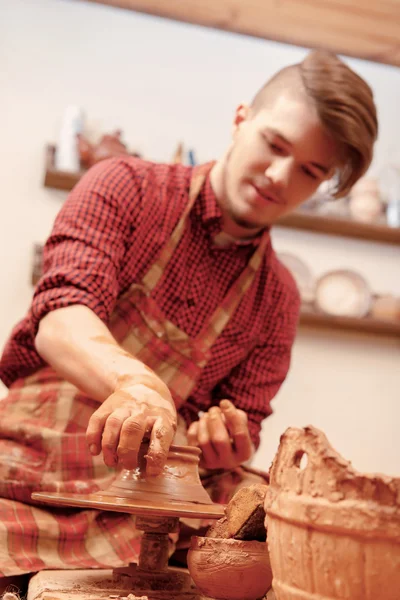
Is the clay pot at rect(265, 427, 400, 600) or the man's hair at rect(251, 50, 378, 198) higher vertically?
the man's hair at rect(251, 50, 378, 198)

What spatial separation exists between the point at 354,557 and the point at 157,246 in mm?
1226

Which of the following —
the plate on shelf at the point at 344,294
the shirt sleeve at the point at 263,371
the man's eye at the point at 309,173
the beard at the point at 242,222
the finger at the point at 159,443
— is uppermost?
the man's eye at the point at 309,173

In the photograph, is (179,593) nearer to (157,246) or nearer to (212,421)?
(212,421)

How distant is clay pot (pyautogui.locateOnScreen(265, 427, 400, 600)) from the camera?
79 cm

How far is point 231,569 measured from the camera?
3.51ft

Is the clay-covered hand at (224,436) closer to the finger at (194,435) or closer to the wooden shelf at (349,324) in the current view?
the finger at (194,435)

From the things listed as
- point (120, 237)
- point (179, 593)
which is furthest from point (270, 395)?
point (179, 593)

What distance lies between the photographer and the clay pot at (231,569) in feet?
3.52

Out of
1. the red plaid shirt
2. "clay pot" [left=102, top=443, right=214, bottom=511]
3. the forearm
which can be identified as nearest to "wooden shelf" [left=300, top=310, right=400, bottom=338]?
the red plaid shirt

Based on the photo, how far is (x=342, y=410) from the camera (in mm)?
3553

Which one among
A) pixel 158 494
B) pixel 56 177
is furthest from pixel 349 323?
pixel 158 494

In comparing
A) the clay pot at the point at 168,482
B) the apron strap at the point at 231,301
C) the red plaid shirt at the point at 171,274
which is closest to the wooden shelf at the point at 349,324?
the red plaid shirt at the point at 171,274

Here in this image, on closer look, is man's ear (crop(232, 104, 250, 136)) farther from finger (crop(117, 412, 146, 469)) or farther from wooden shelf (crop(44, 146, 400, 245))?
wooden shelf (crop(44, 146, 400, 245))

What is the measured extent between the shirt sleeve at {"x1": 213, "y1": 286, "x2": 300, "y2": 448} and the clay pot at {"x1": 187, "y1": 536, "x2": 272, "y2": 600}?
99 centimetres
